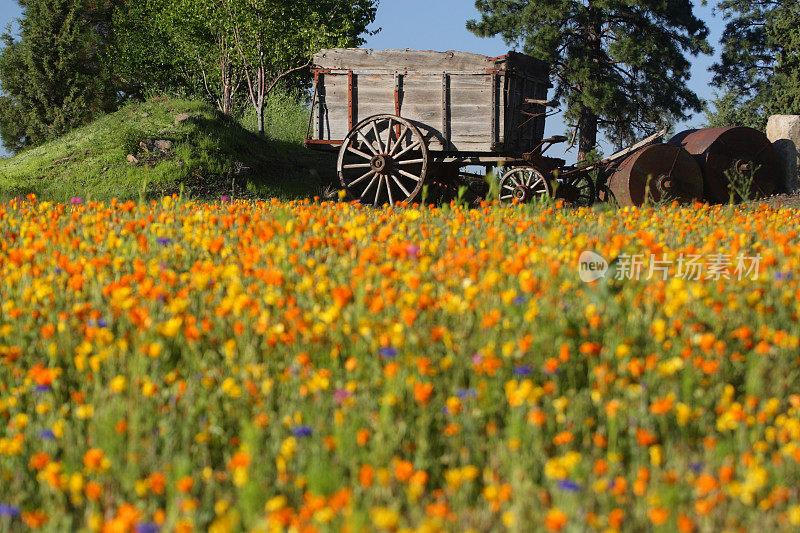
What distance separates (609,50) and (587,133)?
2.43 m

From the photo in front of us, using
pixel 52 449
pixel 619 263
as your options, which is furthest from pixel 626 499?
pixel 52 449

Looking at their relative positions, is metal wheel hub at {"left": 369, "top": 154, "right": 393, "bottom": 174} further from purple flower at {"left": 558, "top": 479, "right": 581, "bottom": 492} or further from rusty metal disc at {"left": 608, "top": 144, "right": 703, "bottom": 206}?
purple flower at {"left": 558, "top": 479, "right": 581, "bottom": 492}

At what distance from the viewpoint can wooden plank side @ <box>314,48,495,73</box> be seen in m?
10.9

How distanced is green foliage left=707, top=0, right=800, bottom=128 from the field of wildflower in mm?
24917

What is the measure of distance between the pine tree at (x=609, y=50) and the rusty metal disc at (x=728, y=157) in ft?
22.9

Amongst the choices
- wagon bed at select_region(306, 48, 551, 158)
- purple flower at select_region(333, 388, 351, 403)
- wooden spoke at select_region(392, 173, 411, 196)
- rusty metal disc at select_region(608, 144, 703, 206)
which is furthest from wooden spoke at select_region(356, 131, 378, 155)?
purple flower at select_region(333, 388, 351, 403)

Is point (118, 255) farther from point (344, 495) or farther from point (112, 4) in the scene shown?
point (112, 4)

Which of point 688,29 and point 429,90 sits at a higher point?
point 688,29

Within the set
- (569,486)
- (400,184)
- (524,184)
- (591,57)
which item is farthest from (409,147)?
(591,57)

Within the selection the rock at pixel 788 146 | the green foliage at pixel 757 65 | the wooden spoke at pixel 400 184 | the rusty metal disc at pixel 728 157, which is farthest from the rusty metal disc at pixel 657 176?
the green foliage at pixel 757 65

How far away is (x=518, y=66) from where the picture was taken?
11023mm

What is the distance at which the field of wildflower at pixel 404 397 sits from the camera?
2146mm

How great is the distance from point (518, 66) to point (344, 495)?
1000 centimetres

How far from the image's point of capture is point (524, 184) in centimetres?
1096
